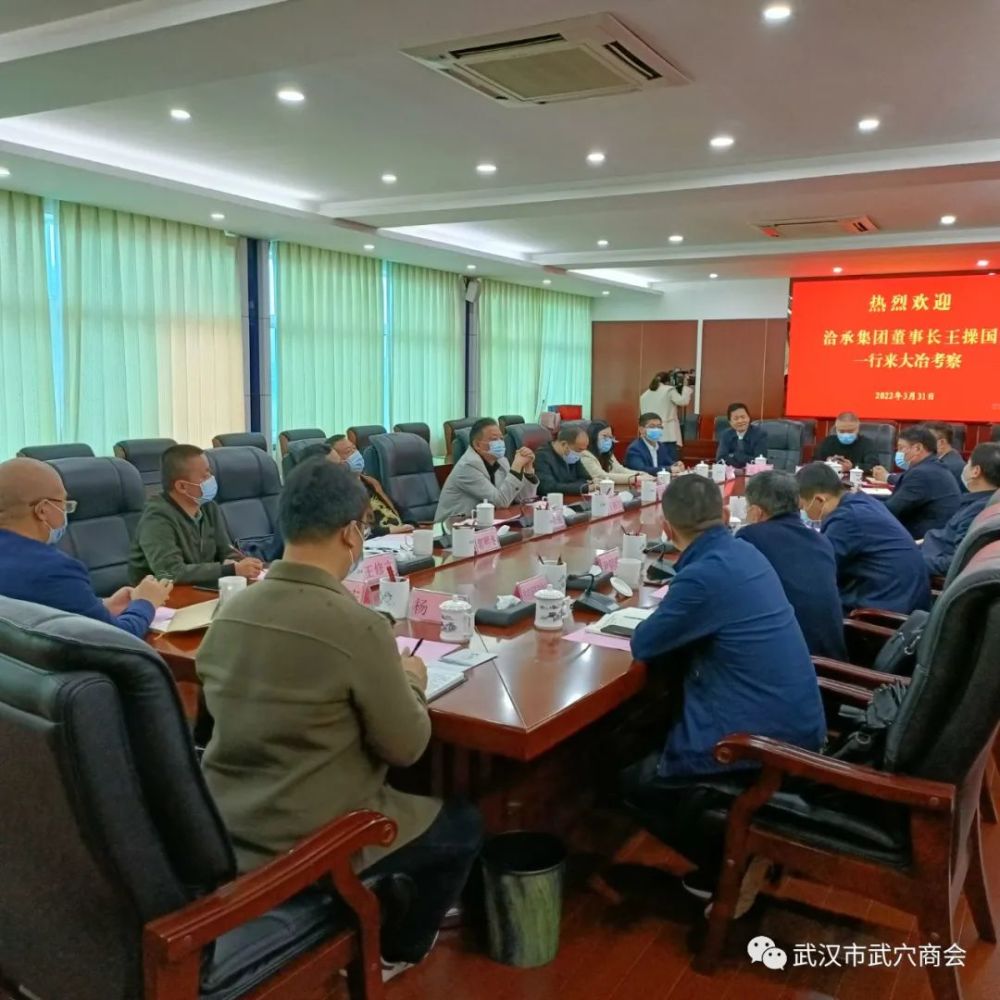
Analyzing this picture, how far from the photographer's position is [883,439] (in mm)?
6988

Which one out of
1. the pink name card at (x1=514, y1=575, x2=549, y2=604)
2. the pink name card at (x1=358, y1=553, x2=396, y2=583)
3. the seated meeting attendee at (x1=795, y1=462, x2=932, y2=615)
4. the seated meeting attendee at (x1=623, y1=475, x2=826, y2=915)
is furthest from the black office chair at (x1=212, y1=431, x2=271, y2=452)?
the seated meeting attendee at (x1=623, y1=475, x2=826, y2=915)

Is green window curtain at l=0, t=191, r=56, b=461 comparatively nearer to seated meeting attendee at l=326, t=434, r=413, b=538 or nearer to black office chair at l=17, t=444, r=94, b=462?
black office chair at l=17, t=444, r=94, b=462

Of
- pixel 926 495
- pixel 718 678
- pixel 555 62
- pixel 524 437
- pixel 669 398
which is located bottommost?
pixel 718 678

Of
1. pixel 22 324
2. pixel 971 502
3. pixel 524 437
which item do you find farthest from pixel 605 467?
pixel 22 324

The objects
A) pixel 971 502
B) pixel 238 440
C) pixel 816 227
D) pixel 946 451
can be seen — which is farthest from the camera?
pixel 816 227

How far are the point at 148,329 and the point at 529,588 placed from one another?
485 cm

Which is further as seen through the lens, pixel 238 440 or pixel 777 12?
pixel 238 440

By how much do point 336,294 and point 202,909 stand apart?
23.8 ft

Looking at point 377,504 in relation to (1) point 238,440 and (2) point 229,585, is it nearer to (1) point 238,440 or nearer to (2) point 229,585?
(2) point 229,585

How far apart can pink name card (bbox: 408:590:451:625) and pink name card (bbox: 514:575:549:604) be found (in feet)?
0.80

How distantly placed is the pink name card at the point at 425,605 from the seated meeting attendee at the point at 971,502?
7.64 feet

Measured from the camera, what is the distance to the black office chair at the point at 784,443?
7445 mm

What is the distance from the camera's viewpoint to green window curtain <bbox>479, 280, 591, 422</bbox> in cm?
1002

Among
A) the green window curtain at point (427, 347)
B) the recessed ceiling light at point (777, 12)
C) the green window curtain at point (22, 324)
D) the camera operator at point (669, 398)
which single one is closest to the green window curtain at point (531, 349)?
the green window curtain at point (427, 347)
